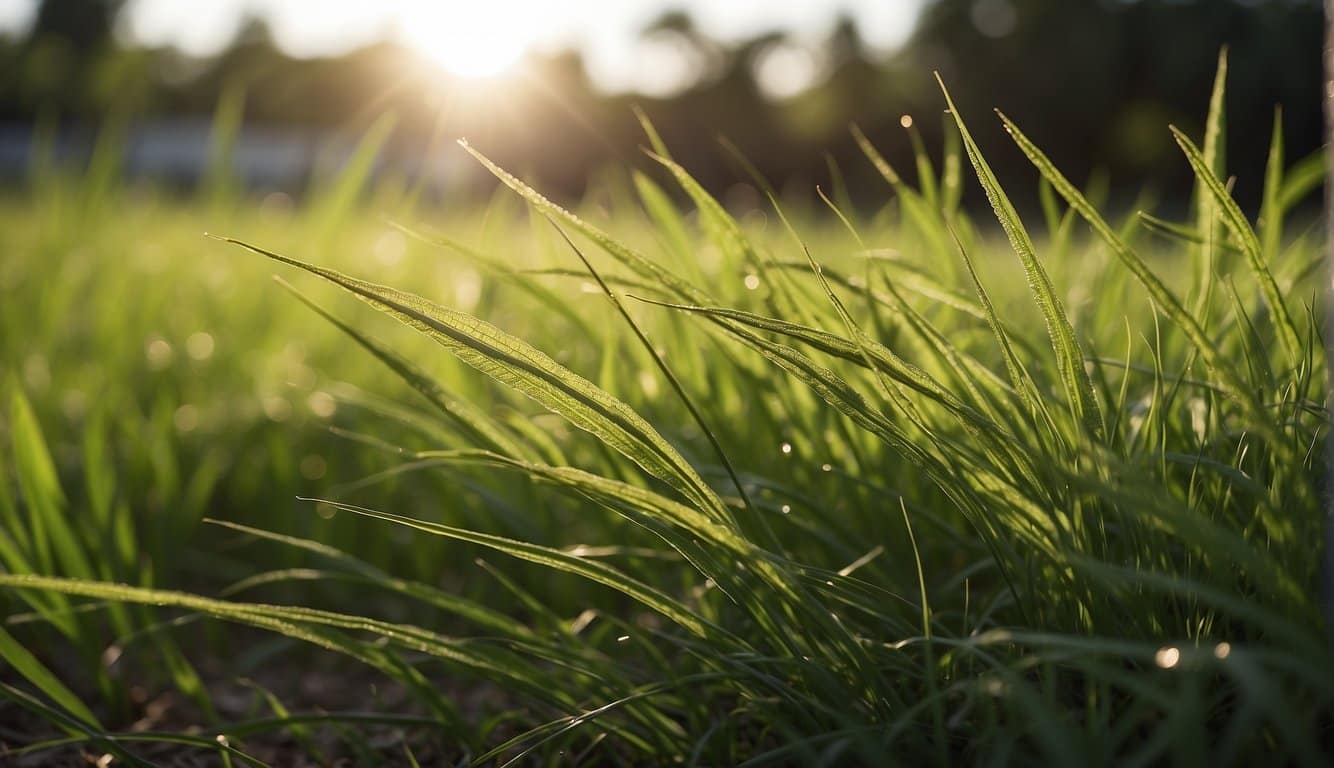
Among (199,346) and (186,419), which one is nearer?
(186,419)

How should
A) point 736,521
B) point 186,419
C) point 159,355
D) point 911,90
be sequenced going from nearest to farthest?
point 736,521, point 186,419, point 159,355, point 911,90

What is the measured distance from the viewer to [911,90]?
1941 cm

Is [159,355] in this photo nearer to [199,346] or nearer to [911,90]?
[199,346]

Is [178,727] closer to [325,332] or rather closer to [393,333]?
[325,332]

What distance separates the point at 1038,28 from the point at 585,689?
21.2 meters

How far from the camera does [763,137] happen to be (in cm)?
2225

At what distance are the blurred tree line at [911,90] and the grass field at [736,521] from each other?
36.1ft

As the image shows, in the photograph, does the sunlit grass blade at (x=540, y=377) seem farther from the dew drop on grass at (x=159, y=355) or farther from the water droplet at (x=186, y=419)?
the dew drop on grass at (x=159, y=355)

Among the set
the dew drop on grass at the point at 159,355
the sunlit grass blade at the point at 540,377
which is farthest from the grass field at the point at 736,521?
the dew drop on grass at the point at 159,355

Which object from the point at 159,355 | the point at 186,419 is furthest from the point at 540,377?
the point at 159,355

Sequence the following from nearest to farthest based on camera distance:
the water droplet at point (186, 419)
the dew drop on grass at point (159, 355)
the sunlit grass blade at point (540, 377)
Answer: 1. the sunlit grass blade at point (540, 377)
2. the water droplet at point (186, 419)
3. the dew drop on grass at point (159, 355)

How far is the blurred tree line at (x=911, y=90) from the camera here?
15.2 meters

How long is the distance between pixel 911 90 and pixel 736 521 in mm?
20135

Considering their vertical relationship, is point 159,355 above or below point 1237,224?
below
